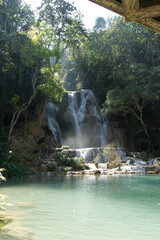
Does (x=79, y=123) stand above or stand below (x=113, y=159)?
above

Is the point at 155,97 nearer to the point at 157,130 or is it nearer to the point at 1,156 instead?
the point at 157,130

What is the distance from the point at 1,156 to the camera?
45.4 feet

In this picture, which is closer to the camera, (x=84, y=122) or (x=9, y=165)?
(x=9, y=165)

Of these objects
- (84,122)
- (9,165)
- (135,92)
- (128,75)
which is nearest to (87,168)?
(9,165)

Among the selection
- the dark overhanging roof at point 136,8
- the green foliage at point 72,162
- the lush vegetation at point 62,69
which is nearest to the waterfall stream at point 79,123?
the lush vegetation at point 62,69

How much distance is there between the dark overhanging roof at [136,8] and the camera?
121 inches

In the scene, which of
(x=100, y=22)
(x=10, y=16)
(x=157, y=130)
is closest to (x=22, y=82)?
(x=10, y=16)

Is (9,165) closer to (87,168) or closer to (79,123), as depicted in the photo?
(87,168)

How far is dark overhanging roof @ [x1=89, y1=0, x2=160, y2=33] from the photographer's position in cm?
309

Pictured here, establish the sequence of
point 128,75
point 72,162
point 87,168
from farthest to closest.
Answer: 1. point 128,75
2. point 87,168
3. point 72,162

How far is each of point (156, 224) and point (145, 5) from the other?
3.32 m

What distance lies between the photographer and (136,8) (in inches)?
123

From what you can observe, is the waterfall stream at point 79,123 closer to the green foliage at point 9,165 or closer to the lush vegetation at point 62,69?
the lush vegetation at point 62,69

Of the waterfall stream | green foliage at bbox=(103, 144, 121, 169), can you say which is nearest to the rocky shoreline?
green foliage at bbox=(103, 144, 121, 169)
